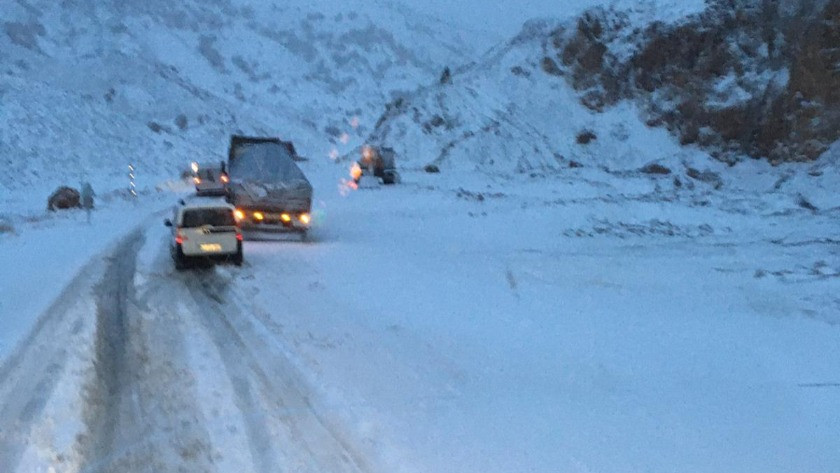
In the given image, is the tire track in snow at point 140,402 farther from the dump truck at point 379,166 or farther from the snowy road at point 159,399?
the dump truck at point 379,166

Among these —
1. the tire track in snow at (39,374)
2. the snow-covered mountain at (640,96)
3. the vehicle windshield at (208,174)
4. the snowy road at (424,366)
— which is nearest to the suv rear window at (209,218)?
the snowy road at (424,366)

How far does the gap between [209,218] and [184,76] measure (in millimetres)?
100687

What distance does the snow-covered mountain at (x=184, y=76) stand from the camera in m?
65.8

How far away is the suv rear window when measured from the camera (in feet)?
56.6

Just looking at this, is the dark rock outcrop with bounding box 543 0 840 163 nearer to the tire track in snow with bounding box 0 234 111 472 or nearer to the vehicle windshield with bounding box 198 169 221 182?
the vehicle windshield with bounding box 198 169 221 182

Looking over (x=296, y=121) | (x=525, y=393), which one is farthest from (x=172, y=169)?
(x=525, y=393)

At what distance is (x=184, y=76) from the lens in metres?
110

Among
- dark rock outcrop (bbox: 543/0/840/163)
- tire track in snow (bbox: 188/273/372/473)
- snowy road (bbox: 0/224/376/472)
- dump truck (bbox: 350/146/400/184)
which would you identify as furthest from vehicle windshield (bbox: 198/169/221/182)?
dark rock outcrop (bbox: 543/0/840/163)

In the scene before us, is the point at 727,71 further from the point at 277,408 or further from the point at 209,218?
the point at 277,408

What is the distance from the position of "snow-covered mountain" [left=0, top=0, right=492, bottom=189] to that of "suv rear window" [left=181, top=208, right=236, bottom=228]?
4232 centimetres

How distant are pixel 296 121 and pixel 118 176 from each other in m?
54.2

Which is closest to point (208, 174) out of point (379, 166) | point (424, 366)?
point (379, 166)

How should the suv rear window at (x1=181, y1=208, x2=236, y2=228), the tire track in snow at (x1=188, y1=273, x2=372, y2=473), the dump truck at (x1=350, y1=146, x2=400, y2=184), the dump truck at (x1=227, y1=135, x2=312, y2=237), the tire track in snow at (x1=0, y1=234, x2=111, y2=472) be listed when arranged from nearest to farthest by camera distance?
the tire track in snow at (x1=188, y1=273, x2=372, y2=473) < the tire track in snow at (x1=0, y1=234, x2=111, y2=472) < the suv rear window at (x1=181, y1=208, x2=236, y2=228) < the dump truck at (x1=227, y1=135, x2=312, y2=237) < the dump truck at (x1=350, y1=146, x2=400, y2=184)

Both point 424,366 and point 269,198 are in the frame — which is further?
point 269,198
